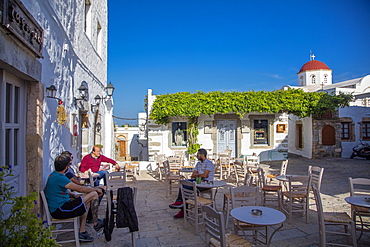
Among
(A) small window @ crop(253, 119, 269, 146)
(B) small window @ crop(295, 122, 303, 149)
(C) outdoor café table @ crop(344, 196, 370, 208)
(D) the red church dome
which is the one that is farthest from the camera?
(D) the red church dome

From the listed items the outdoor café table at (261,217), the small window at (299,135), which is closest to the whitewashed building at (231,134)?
the small window at (299,135)

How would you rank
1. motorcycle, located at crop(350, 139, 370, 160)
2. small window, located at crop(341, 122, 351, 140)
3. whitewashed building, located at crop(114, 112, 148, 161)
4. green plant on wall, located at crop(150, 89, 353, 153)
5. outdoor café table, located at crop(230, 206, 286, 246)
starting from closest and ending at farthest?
1. outdoor café table, located at crop(230, 206, 286, 246)
2. green plant on wall, located at crop(150, 89, 353, 153)
3. motorcycle, located at crop(350, 139, 370, 160)
4. small window, located at crop(341, 122, 351, 140)
5. whitewashed building, located at crop(114, 112, 148, 161)

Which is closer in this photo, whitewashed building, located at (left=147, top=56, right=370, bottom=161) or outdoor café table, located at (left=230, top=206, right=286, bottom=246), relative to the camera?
outdoor café table, located at (left=230, top=206, right=286, bottom=246)

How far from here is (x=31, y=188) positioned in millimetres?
3609

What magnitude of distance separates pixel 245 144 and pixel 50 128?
9210mm

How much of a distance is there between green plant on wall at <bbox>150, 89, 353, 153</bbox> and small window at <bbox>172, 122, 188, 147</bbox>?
30 cm

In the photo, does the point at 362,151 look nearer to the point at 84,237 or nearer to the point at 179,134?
the point at 179,134

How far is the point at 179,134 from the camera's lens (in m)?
11.6

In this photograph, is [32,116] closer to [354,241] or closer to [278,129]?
[354,241]

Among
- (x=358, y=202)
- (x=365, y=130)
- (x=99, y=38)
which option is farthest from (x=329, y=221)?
(x=365, y=130)

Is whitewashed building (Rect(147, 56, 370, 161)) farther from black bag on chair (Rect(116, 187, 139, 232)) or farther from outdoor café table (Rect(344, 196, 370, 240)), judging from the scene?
outdoor café table (Rect(344, 196, 370, 240))

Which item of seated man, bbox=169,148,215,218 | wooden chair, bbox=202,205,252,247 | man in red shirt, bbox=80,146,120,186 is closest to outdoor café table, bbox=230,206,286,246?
wooden chair, bbox=202,205,252,247

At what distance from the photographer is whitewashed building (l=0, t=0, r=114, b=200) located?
9.73 feet

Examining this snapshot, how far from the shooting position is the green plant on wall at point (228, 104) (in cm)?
1101
